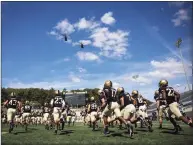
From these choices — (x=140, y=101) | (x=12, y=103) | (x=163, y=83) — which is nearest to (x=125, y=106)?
(x=163, y=83)

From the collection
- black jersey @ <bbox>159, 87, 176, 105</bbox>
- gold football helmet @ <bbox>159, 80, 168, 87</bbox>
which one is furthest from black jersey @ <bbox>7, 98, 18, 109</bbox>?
black jersey @ <bbox>159, 87, 176, 105</bbox>

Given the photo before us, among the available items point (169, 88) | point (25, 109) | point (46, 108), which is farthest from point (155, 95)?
point (46, 108)

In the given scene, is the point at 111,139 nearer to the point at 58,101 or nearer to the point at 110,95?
the point at 110,95

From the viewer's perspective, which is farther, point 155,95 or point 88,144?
point 155,95

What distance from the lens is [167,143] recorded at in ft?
28.9

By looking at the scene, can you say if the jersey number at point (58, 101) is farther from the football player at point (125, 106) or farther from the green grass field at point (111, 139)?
the football player at point (125, 106)

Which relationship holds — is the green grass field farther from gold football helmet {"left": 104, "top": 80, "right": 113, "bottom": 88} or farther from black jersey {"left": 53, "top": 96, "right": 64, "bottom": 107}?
gold football helmet {"left": 104, "top": 80, "right": 113, "bottom": 88}

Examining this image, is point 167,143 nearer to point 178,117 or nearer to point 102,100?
point 178,117

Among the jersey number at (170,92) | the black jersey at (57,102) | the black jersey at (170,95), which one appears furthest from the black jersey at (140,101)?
the black jersey at (57,102)

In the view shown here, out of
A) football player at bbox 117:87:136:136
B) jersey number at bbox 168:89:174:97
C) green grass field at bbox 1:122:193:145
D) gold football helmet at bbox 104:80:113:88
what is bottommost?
green grass field at bbox 1:122:193:145

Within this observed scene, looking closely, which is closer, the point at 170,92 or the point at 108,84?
the point at 170,92

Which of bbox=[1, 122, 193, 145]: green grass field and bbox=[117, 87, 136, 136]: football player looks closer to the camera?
bbox=[1, 122, 193, 145]: green grass field

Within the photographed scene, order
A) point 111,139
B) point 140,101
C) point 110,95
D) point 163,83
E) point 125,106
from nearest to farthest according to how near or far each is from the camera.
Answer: point 111,139, point 110,95, point 163,83, point 125,106, point 140,101

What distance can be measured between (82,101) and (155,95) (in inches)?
2014
